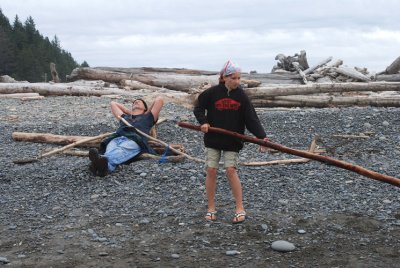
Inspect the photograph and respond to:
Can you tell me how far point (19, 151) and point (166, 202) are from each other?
4034 mm

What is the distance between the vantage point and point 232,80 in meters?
6.30

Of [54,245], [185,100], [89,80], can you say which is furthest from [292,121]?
[89,80]

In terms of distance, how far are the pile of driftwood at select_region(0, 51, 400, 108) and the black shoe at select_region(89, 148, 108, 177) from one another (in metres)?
5.22

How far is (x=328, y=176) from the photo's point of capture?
8.10 m

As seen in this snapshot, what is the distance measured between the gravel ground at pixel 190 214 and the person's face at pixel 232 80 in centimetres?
143

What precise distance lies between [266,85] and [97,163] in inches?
444

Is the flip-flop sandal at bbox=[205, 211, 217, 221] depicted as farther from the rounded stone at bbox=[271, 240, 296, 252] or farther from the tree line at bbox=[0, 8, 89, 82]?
the tree line at bbox=[0, 8, 89, 82]

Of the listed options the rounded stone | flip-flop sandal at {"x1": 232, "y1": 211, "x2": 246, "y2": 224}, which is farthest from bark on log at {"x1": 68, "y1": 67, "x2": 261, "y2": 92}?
the rounded stone

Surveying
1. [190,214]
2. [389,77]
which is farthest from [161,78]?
[190,214]

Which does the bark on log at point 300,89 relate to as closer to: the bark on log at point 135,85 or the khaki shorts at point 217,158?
the bark on log at point 135,85

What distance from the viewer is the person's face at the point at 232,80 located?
247 inches

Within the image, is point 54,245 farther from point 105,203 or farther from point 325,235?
point 325,235

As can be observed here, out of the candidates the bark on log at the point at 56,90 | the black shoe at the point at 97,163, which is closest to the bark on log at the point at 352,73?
the bark on log at the point at 56,90

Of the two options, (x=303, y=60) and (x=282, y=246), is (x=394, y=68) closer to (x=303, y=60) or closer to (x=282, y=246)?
(x=303, y=60)
